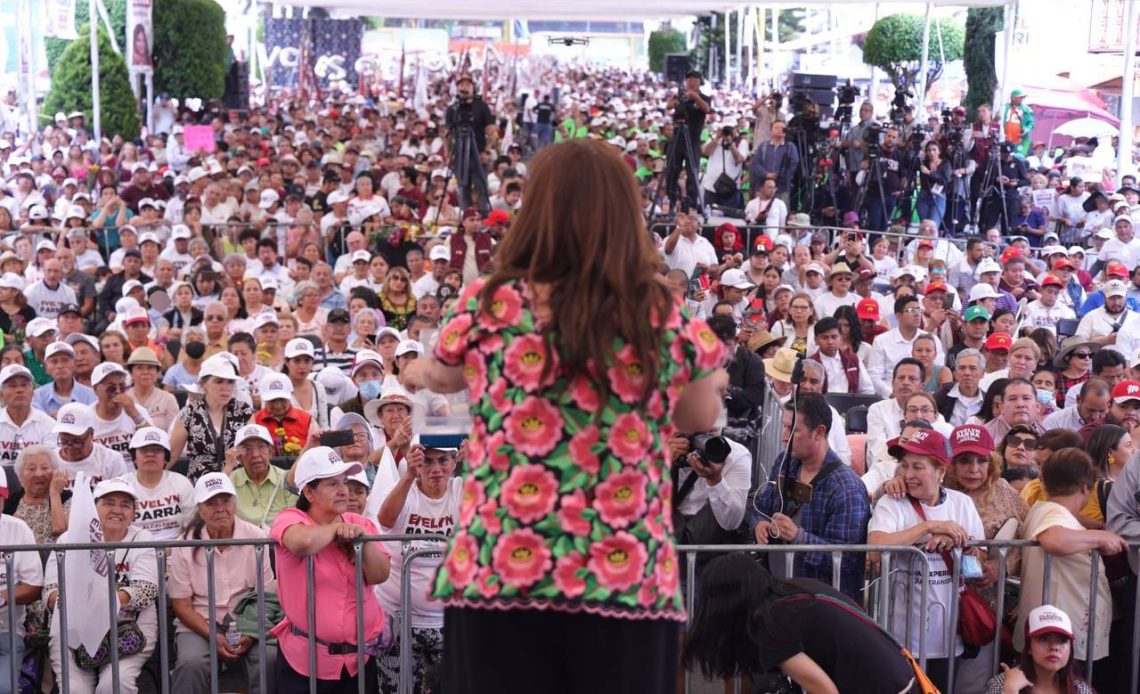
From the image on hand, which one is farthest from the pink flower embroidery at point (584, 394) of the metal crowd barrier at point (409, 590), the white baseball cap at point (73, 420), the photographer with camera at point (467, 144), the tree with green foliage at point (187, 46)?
the tree with green foliage at point (187, 46)

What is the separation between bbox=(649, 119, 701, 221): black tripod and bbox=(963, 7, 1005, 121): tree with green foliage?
12440mm

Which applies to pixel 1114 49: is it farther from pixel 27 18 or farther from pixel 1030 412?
pixel 1030 412

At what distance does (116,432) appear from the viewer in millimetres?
7984

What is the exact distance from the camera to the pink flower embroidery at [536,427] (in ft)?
8.14

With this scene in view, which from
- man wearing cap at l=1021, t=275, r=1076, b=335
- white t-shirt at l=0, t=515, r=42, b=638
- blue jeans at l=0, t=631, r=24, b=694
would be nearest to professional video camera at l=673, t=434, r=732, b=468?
white t-shirt at l=0, t=515, r=42, b=638

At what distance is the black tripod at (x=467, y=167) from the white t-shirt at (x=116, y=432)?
786 cm

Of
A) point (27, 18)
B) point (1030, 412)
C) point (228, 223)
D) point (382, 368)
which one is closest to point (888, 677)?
point (1030, 412)

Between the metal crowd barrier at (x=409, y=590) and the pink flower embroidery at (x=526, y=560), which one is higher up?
the pink flower embroidery at (x=526, y=560)

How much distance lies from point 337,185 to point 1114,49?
15.7 metres

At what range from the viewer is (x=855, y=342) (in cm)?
1005

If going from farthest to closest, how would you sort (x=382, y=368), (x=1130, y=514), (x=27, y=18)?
(x=27, y=18), (x=382, y=368), (x=1130, y=514)

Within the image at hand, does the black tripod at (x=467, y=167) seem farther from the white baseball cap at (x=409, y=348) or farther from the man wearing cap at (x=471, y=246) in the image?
the white baseball cap at (x=409, y=348)

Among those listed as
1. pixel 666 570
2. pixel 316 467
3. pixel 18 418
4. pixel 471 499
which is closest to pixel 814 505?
pixel 316 467

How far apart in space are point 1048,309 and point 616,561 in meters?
10.4
